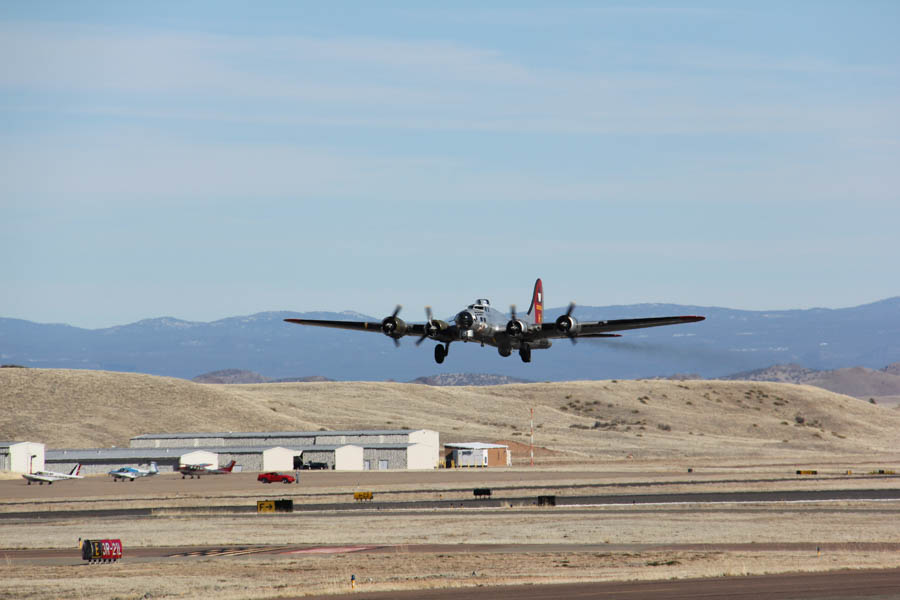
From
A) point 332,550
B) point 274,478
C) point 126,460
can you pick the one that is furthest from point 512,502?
point 126,460

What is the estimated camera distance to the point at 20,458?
452 feet

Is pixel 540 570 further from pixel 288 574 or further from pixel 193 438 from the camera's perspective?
pixel 193 438

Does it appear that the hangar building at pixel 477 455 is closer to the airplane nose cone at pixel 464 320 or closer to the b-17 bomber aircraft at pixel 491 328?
the b-17 bomber aircraft at pixel 491 328

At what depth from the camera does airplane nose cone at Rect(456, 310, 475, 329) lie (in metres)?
68.6

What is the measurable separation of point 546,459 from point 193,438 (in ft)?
157

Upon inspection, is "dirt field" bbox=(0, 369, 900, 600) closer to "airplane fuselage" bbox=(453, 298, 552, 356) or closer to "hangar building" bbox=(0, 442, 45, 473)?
"hangar building" bbox=(0, 442, 45, 473)

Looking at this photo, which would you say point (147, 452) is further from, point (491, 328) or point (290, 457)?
point (491, 328)

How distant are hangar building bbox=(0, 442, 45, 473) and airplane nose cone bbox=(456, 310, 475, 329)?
282ft

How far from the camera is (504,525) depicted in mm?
65250

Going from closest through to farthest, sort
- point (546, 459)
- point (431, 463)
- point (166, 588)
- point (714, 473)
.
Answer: point (166, 588)
point (714, 473)
point (431, 463)
point (546, 459)

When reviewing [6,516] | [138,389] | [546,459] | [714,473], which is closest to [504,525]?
[6,516]

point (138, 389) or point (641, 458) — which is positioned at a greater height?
point (138, 389)

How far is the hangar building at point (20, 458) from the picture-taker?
137375mm

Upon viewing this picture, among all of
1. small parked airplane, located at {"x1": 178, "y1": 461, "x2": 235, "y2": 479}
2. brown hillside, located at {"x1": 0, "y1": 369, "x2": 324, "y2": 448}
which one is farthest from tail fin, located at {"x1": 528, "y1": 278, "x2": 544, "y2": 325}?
brown hillside, located at {"x1": 0, "y1": 369, "x2": 324, "y2": 448}
